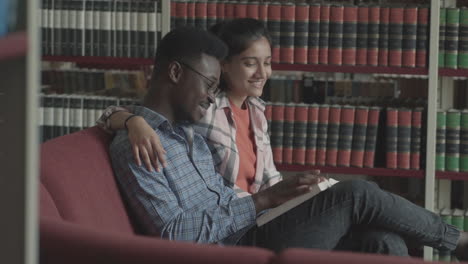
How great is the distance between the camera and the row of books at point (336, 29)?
4109 mm

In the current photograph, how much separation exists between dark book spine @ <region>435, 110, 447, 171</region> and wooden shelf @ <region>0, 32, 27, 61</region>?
3077 millimetres

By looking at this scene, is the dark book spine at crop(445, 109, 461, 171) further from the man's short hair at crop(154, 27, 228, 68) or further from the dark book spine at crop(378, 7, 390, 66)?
the man's short hair at crop(154, 27, 228, 68)

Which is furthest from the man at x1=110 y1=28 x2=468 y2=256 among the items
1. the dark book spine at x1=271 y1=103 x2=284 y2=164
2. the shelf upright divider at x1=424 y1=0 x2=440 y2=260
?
the dark book spine at x1=271 y1=103 x2=284 y2=164

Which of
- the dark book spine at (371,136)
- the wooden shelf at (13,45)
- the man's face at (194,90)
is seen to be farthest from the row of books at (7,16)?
the dark book spine at (371,136)

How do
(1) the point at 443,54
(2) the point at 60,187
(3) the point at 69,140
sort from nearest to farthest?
(2) the point at 60,187 < (3) the point at 69,140 < (1) the point at 443,54

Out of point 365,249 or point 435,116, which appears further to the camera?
point 435,116

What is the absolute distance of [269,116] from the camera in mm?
4219

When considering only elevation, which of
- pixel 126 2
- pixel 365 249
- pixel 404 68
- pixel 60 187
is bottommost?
pixel 365 249

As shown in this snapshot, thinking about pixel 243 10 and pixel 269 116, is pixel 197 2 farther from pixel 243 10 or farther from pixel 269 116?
pixel 269 116

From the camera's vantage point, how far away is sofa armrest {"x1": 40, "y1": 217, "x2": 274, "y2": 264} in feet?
5.96

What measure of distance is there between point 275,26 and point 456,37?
0.76 m

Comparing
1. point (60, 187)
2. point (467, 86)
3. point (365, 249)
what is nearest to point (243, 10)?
point (467, 86)

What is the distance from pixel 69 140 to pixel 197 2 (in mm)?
1703

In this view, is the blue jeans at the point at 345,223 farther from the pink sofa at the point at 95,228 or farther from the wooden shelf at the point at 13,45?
the wooden shelf at the point at 13,45
